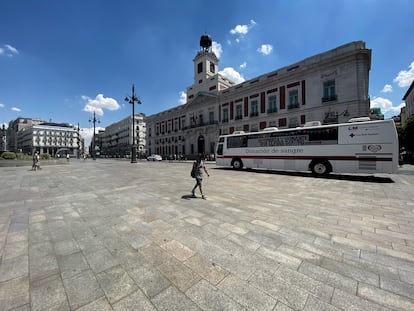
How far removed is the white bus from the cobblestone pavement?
5.95 m

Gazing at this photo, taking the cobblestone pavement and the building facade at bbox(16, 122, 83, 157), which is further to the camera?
the building facade at bbox(16, 122, 83, 157)

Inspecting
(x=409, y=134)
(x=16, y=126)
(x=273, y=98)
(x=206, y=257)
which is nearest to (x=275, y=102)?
(x=273, y=98)

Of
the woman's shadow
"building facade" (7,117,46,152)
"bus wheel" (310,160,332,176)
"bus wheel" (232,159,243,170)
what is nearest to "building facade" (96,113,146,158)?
"building facade" (7,117,46,152)

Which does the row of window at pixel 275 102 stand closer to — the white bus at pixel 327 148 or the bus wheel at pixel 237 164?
the white bus at pixel 327 148

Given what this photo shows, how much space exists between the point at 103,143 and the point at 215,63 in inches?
3653

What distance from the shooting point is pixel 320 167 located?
11.7 m

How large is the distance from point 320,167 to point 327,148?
4.24 feet

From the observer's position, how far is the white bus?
9.66m

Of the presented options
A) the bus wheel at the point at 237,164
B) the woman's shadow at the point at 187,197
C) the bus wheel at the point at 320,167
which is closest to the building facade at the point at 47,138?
the bus wheel at the point at 237,164

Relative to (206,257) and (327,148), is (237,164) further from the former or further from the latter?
(206,257)

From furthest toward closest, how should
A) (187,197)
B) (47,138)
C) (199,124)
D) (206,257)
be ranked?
(47,138) → (199,124) → (187,197) → (206,257)

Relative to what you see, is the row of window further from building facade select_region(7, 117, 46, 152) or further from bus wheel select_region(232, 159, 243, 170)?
building facade select_region(7, 117, 46, 152)

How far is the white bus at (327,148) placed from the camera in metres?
9.66

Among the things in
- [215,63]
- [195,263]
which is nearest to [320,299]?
[195,263]
